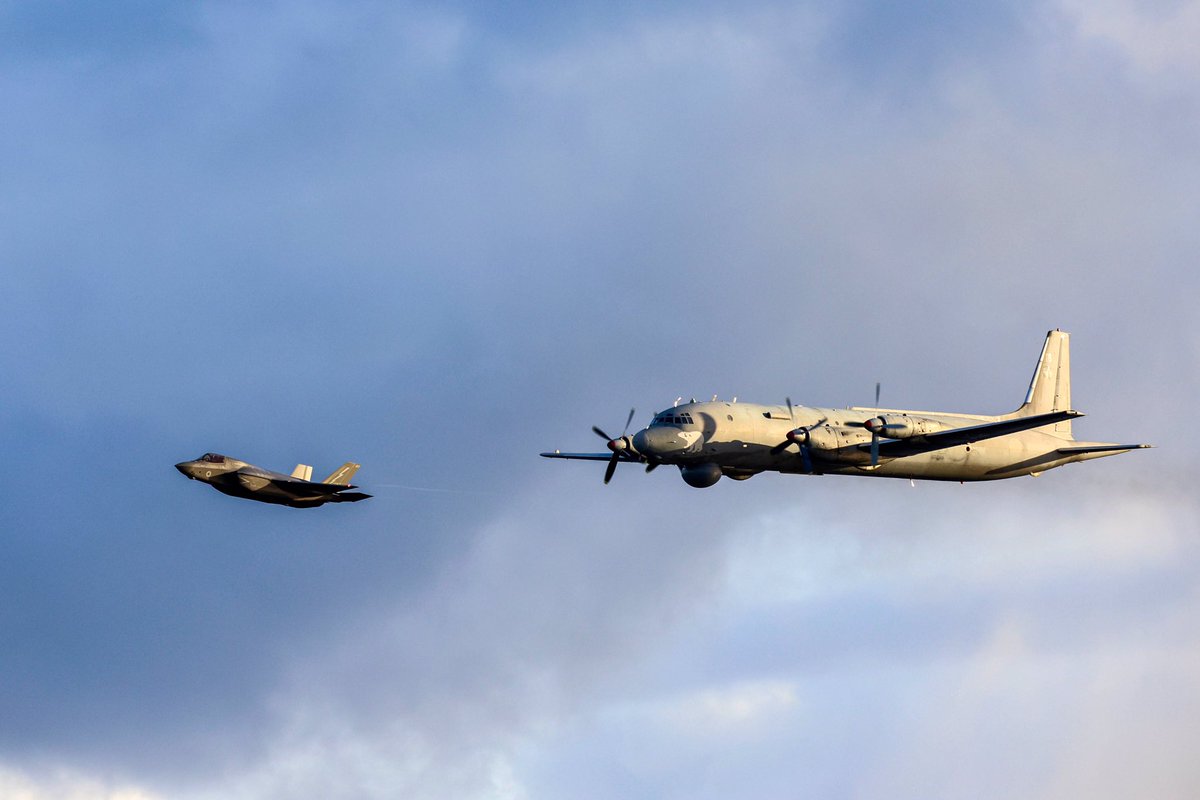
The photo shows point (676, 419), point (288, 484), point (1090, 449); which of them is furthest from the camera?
point (288, 484)

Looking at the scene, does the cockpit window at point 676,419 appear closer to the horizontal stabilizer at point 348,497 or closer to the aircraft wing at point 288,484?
the horizontal stabilizer at point 348,497

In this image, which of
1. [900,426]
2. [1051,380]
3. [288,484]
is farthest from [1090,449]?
[288,484]

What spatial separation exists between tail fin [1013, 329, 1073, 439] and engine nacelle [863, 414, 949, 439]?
10663 mm

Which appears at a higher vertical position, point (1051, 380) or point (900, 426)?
point (1051, 380)

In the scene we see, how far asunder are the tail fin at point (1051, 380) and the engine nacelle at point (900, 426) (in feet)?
35.0

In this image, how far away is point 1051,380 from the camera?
90.9 m

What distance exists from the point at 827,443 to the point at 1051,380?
63.9 ft

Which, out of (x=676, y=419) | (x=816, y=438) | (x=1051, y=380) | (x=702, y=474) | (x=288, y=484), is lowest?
(x=702, y=474)

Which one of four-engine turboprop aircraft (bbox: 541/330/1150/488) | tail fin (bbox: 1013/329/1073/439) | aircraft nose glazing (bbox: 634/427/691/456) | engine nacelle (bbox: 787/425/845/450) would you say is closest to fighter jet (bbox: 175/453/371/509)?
four-engine turboprop aircraft (bbox: 541/330/1150/488)

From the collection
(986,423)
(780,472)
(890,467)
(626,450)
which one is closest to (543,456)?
(626,450)

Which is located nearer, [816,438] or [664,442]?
[664,442]

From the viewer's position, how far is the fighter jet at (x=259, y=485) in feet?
283

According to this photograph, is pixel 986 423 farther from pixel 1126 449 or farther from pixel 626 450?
pixel 626 450

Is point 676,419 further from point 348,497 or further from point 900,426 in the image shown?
point 348,497
